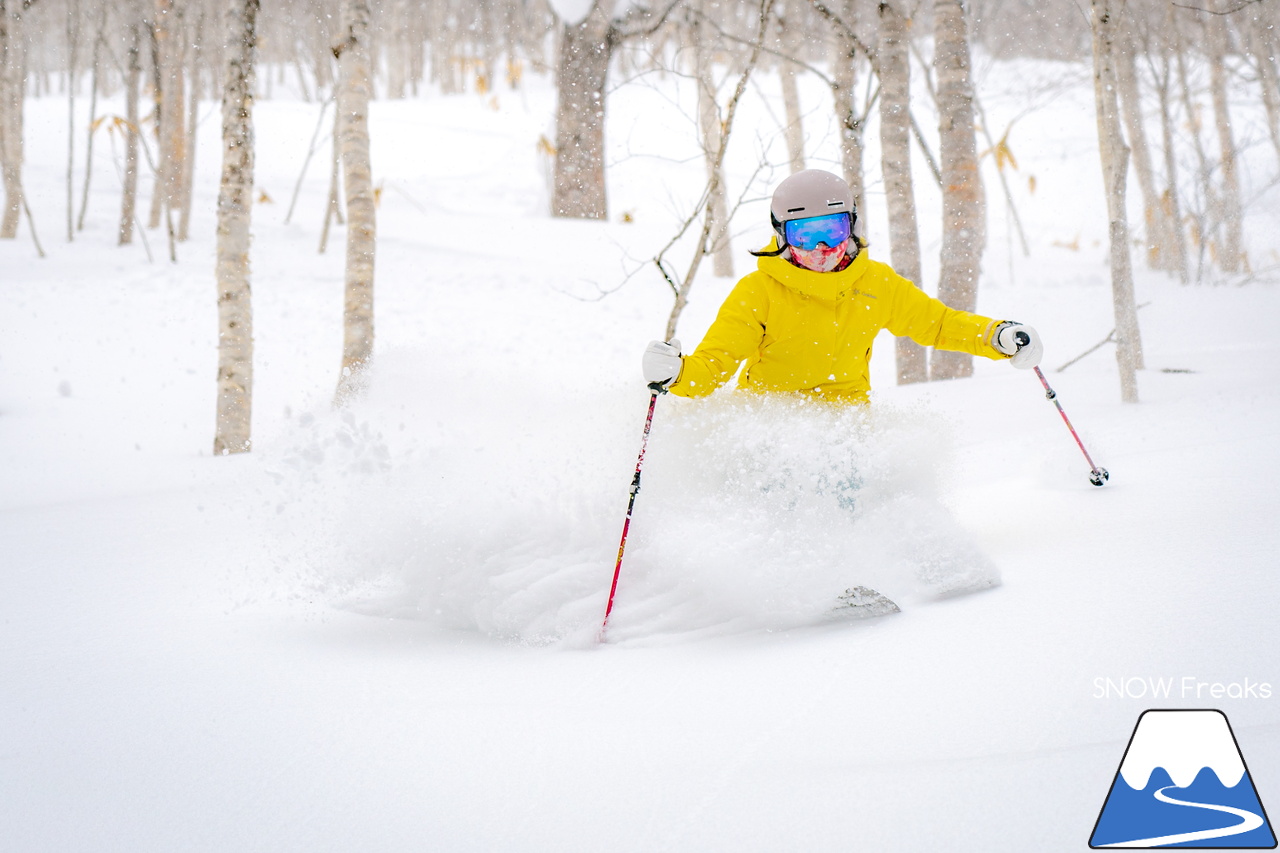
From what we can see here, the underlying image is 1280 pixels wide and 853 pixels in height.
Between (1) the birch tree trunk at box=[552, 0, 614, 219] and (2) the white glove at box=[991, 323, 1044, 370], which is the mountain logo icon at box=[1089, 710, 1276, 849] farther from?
(1) the birch tree trunk at box=[552, 0, 614, 219]

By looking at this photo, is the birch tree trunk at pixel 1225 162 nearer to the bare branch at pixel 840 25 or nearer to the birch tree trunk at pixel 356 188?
the bare branch at pixel 840 25

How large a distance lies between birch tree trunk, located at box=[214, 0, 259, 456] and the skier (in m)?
4.22

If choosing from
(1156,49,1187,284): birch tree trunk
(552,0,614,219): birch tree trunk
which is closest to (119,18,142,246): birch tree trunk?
(552,0,614,219): birch tree trunk

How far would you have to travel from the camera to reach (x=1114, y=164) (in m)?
5.78

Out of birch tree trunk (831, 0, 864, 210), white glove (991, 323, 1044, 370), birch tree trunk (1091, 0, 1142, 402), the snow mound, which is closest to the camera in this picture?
the snow mound

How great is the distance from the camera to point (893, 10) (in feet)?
23.0

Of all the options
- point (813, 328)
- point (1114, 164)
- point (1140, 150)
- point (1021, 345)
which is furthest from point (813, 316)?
point (1140, 150)

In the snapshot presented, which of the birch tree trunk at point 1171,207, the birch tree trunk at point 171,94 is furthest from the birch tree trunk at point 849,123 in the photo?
the birch tree trunk at point 171,94

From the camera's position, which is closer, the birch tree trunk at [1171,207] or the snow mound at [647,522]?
the snow mound at [647,522]

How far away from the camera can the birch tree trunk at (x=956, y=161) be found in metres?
6.79

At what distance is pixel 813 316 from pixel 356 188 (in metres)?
5.34

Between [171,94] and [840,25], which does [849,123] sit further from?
[171,94]

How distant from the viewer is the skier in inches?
117

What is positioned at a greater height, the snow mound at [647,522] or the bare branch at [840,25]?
the bare branch at [840,25]
